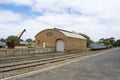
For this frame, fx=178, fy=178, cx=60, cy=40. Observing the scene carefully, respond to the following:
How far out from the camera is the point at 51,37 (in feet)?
146

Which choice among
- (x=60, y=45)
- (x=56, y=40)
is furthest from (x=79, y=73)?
(x=56, y=40)

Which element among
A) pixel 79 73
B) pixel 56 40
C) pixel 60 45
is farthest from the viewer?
pixel 56 40

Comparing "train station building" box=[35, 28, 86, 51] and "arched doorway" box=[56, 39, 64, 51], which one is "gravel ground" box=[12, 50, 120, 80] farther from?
"arched doorway" box=[56, 39, 64, 51]

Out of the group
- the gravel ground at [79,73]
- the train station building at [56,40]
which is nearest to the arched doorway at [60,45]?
the train station building at [56,40]

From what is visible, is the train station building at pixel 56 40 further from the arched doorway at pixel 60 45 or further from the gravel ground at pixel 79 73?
the gravel ground at pixel 79 73

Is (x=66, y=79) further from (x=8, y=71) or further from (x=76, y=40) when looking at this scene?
(x=76, y=40)

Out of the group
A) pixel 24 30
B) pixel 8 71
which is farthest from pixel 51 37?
pixel 8 71

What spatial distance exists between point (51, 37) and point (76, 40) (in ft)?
27.7

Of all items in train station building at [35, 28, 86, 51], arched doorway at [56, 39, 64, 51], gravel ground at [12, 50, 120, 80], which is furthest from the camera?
arched doorway at [56, 39, 64, 51]

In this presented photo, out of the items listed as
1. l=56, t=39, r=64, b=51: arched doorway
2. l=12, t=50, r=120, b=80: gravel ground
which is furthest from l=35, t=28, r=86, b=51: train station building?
l=12, t=50, r=120, b=80: gravel ground

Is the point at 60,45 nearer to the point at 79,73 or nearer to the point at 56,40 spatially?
the point at 56,40

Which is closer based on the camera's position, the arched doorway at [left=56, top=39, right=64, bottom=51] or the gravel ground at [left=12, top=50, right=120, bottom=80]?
the gravel ground at [left=12, top=50, right=120, bottom=80]

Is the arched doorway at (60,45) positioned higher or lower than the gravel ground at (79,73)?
higher

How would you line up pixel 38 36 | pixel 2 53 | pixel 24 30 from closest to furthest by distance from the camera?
pixel 2 53 < pixel 38 36 < pixel 24 30
